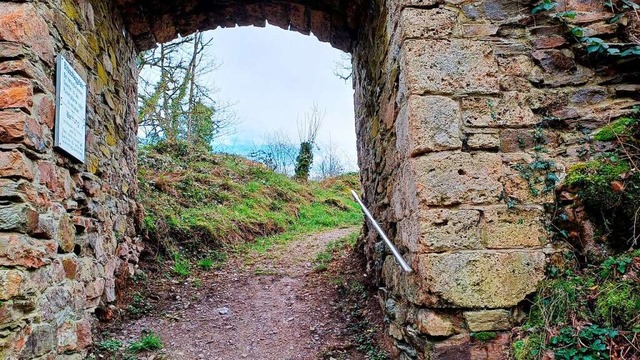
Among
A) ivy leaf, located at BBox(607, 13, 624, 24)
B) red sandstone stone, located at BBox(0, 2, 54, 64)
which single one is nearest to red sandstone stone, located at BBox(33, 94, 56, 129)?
red sandstone stone, located at BBox(0, 2, 54, 64)

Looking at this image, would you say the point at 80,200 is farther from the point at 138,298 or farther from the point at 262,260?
the point at 262,260

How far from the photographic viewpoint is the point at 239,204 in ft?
26.7

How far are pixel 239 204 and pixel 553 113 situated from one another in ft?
21.4

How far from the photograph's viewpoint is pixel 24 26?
88.5 inches

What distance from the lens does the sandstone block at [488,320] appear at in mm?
2176

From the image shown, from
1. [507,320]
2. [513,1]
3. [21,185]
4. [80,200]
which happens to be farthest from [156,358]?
[513,1]

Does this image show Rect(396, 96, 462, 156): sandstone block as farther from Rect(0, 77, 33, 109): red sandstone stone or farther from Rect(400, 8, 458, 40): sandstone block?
Rect(0, 77, 33, 109): red sandstone stone

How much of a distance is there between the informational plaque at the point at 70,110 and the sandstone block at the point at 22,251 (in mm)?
643

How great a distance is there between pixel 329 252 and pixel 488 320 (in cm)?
404

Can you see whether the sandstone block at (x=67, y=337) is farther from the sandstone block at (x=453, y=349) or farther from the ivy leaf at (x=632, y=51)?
the ivy leaf at (x=632, y=51)

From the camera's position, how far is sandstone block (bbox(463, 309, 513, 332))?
2176 millimetres

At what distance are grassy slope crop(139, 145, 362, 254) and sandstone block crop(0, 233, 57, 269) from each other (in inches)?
109

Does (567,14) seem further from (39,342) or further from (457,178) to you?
(39,342)

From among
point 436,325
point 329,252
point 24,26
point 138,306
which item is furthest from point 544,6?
point 329,252
